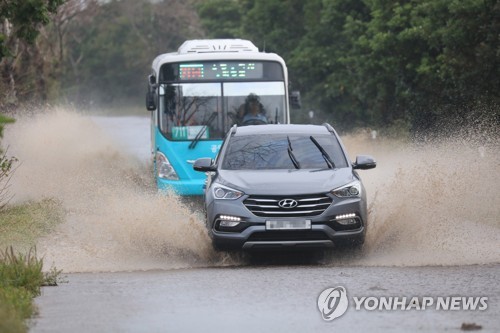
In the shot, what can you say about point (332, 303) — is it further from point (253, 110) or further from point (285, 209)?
point (253, 110)

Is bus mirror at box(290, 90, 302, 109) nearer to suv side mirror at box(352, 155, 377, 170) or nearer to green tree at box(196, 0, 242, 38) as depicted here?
suv side mirror at box(352, 155, 377, 170)

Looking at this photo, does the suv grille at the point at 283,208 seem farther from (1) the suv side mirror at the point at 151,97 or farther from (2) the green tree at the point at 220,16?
(2) the green tree at the point at 220,16

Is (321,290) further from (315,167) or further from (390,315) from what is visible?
(315,167)

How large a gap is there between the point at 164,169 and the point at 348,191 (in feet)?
29.3

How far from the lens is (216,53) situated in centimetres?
2481

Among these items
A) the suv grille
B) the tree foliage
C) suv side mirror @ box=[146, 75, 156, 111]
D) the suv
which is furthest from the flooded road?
the tree foliage

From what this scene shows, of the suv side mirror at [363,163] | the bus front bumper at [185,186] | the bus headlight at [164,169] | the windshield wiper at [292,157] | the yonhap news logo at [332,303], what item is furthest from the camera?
the bus headlight at [164,169]

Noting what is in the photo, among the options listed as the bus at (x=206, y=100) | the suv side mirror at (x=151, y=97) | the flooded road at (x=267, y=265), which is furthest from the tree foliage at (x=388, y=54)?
the suv side mirror at (x=151, y=97)

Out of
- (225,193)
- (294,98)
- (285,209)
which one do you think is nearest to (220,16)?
(294,98)

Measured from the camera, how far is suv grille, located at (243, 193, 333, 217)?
1522cm

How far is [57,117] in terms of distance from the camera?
143 feet

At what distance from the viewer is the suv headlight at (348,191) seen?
50.6ft

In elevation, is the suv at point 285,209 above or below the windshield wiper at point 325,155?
below

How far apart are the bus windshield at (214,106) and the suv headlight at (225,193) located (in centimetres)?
835
